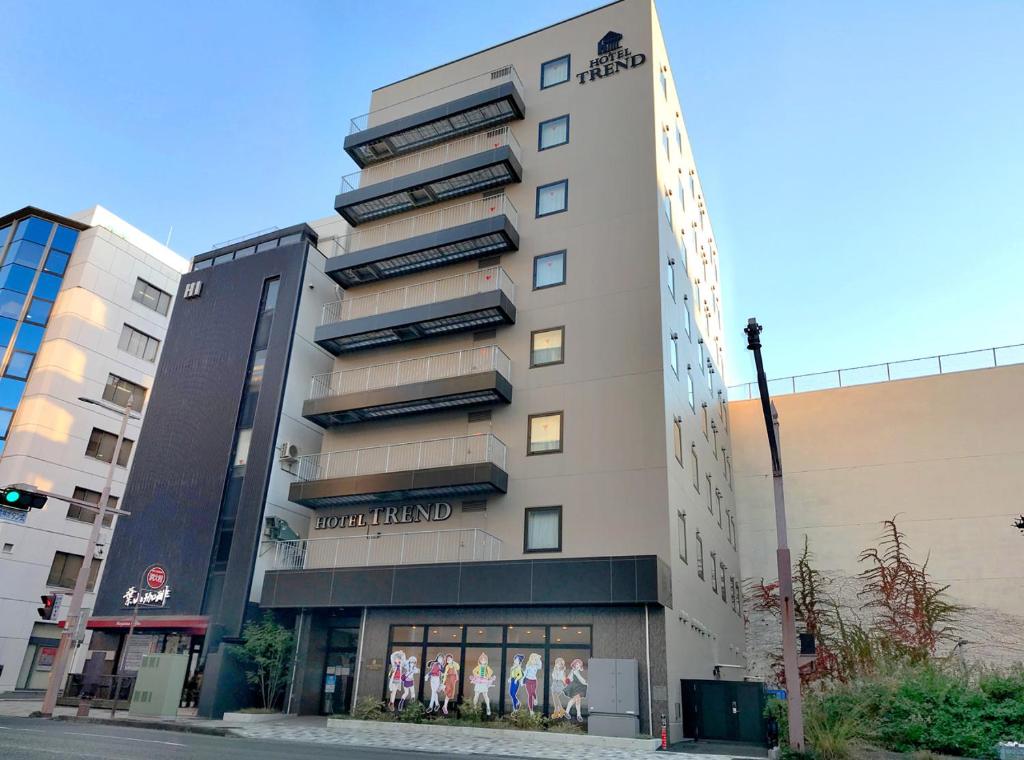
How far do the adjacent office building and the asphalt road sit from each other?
22.1 metres

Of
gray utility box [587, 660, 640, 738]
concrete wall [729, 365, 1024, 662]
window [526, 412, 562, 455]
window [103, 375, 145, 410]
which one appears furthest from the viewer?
window [103, 375, 145, 410]

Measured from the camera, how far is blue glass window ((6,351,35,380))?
42.9 metres

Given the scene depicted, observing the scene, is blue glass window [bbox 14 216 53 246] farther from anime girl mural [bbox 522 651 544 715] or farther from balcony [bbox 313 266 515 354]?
anime girl mural [bbox 522 651 544 715]

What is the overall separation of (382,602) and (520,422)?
8.01 m

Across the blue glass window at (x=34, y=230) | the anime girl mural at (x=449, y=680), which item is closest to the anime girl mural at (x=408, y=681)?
the anime girl mural at (x=449, y=680)

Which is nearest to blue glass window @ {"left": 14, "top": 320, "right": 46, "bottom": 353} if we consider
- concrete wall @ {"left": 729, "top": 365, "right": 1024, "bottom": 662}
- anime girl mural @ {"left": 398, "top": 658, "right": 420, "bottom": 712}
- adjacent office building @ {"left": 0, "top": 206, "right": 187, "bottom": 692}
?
adjacent office building @ {"left": 0, "top": 206, "right": 187, "bottom": 692}

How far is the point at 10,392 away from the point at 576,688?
37.1m

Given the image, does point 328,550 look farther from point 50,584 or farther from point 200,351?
point 50,584

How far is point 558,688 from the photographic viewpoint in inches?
904

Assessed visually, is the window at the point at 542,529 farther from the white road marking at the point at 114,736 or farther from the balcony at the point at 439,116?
the balcony at the point at 439,116

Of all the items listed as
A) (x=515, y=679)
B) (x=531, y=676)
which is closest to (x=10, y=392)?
(x=515, y=679)

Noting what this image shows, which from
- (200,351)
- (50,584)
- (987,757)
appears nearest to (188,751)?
(987,757)

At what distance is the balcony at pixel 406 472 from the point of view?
1053 inches

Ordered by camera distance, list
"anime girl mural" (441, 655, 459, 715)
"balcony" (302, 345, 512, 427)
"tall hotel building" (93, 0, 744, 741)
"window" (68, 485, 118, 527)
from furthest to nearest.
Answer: "window" (68, 485, 118, 527), "balcony" (302, 345, 512, 427), "tall hotel building" (93, 0, 744, 741), "anime girl mural" (441, 655, 459, 715)
